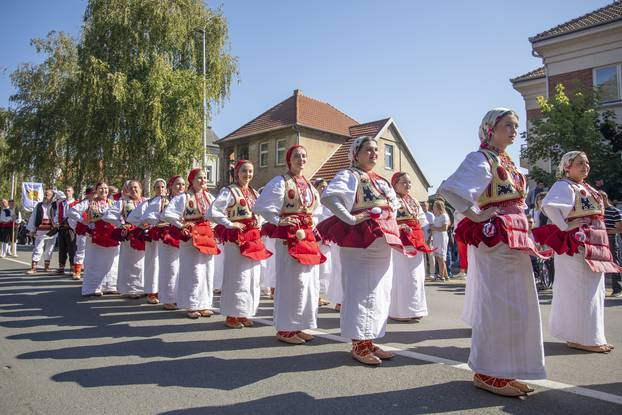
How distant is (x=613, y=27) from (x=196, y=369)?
20.2 metres

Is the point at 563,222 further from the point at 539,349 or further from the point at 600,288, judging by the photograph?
the point at 539,349

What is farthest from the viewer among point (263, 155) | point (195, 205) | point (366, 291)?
point (263, 155)

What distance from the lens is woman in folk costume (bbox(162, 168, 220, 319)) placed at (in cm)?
707

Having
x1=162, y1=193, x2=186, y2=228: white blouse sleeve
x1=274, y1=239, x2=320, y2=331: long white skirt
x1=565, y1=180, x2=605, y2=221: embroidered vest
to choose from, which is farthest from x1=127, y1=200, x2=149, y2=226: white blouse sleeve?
x1=565, y1=180, x2=605, y2=221: embroidered vest

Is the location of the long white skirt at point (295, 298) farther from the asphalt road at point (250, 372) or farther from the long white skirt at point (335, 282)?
the long white skirt at point (335, 282)

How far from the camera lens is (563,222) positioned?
5297mm

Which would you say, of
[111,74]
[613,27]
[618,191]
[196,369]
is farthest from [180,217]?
[613,27]

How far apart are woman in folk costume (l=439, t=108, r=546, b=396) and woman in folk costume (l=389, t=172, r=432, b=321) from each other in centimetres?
275

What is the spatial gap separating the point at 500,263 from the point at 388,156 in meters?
29.9

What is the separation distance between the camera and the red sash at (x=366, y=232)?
4465 mm

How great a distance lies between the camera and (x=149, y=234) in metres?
8.24

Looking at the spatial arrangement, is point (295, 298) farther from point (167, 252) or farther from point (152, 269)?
point (152, 269)

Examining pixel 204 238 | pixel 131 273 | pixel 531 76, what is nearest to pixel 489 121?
pixel 204 238

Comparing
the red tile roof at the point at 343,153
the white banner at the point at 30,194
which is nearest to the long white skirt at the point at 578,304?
the white banner at the point at 30,194
